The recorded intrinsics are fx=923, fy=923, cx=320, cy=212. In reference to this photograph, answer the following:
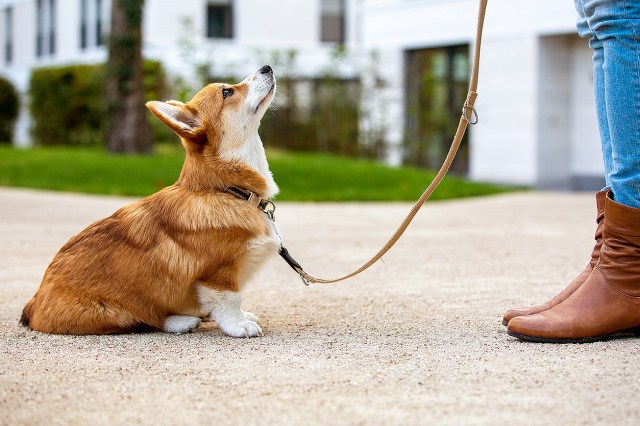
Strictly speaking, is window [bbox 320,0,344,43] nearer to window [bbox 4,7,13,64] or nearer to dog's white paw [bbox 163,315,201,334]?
window [bbox 4,7,13,64]

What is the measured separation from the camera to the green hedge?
19.8 m

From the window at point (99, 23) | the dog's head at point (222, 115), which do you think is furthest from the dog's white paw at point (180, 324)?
the window at point (99, 23)

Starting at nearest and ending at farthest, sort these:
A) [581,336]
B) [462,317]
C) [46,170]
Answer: [581,336], [462,317], [46,170]

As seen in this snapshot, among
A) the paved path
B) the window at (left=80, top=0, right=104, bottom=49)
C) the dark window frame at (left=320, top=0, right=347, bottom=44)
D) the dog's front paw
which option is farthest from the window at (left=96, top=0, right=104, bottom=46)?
the dog's front paw

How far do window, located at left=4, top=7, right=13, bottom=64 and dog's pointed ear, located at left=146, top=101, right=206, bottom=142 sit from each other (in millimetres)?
28462

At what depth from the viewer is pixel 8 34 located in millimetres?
30109

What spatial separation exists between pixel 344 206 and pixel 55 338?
21.0ft

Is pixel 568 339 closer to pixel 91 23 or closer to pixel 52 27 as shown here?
pixel 91 23

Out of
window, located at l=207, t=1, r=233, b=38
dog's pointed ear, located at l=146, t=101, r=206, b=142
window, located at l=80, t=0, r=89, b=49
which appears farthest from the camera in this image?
window, located at l=80, t=0, r=89, b=49

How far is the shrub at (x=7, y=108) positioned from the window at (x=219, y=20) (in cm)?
589

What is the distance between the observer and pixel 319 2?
2503cm

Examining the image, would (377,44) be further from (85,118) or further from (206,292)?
(206,292)

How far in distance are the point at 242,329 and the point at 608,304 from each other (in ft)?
4.24

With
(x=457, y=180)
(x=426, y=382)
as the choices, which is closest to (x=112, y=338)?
(x=426, y=382)
